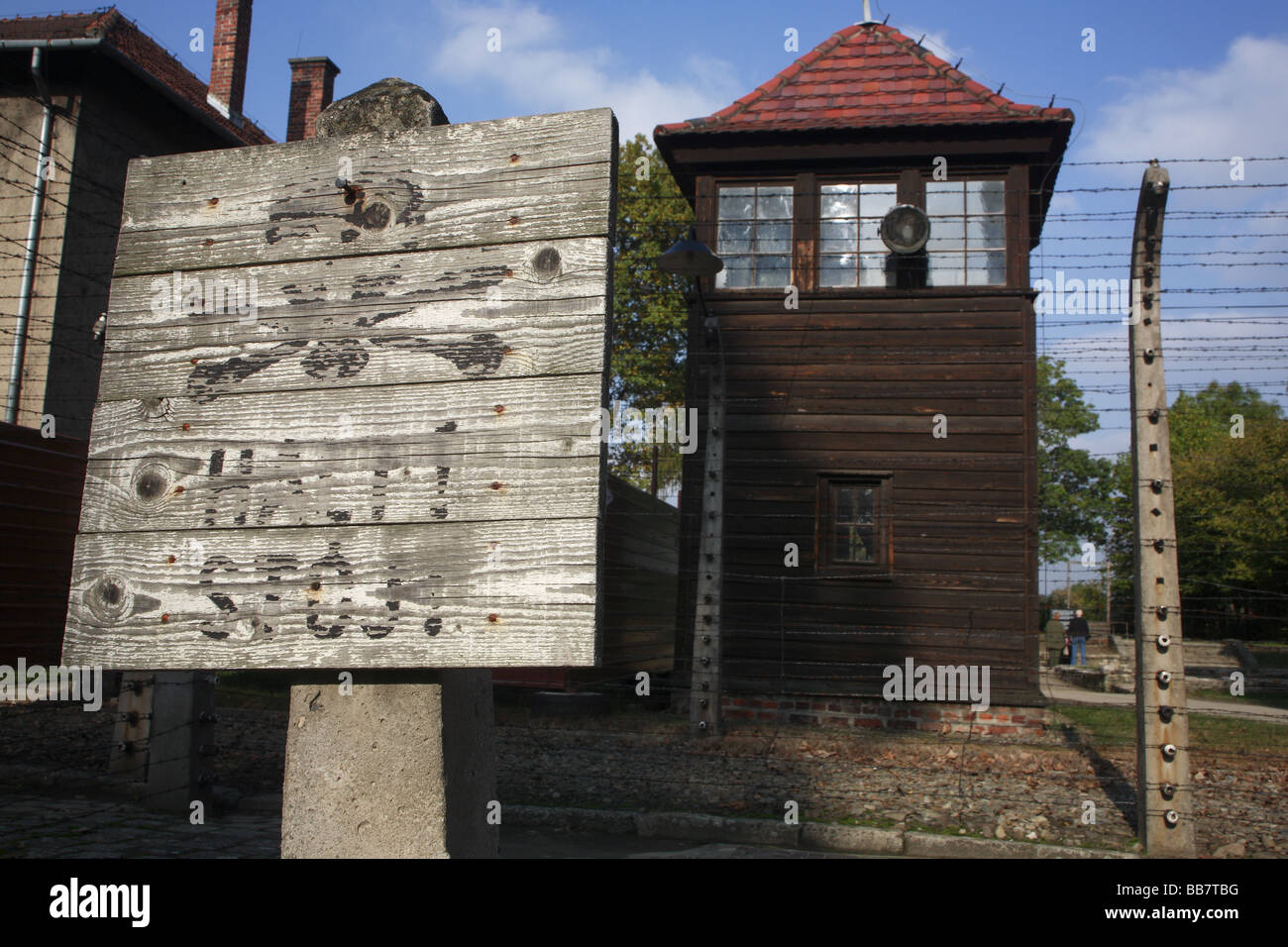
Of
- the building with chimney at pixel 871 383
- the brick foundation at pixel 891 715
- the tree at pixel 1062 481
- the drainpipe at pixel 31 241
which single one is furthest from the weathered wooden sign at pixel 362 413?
the tree at pixel 1062 481

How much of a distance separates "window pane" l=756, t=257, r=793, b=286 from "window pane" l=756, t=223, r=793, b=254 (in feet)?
0.38

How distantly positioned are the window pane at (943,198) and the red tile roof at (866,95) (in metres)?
0.79

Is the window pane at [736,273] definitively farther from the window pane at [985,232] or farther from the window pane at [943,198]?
the window pane at [985,232]

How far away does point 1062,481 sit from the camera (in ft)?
165

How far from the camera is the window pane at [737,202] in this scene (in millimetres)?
12224

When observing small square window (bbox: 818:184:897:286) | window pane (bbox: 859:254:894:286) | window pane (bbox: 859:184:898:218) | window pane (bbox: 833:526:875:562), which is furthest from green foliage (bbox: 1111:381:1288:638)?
window pane (bbox: 859:184:898:218)

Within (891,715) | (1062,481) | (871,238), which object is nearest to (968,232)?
(871,238)

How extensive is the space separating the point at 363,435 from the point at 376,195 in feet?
1.62

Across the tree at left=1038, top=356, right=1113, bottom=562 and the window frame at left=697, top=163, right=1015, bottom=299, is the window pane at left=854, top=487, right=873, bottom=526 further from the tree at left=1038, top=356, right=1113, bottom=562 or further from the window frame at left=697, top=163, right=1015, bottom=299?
the tree at left=1038, top=356, right=1113, bottom=562

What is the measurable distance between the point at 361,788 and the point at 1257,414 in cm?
5963

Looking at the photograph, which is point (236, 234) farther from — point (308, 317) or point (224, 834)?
point (224, 834)

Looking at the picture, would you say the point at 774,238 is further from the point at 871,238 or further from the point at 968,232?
the point at 968,232

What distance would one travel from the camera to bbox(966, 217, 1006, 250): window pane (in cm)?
1173
